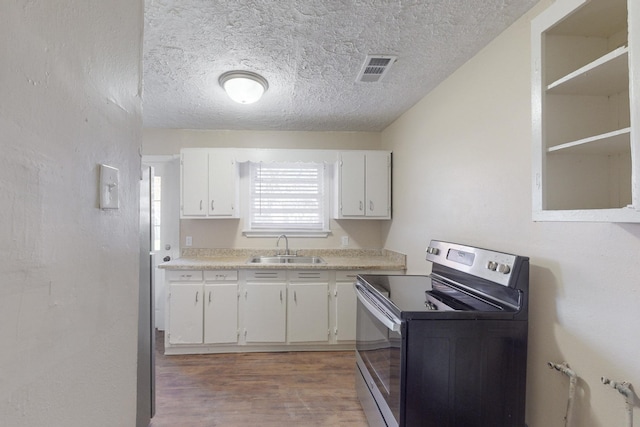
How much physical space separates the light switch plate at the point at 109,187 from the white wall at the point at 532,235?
1637 mm

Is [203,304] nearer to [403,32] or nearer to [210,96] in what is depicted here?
[210,96]

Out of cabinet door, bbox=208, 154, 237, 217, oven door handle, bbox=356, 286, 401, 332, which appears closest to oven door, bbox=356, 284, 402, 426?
oven door handle, bbox=356, 286, 401, 332

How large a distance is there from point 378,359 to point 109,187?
1516 mm

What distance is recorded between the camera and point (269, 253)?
3400mm

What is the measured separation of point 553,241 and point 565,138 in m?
0.43

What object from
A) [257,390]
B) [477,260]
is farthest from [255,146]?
[477,260]

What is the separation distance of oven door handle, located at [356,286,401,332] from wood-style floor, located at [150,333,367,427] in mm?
819

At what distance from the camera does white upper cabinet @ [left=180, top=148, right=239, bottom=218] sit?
306cm

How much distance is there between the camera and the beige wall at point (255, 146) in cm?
333

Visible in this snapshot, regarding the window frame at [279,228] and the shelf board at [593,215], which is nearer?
the shelf board at [593,215]

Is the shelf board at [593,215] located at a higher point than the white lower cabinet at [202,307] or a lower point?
higher

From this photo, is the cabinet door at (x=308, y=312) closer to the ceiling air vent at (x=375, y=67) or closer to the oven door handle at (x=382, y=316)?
the oven door handle at (x=382, y=316)

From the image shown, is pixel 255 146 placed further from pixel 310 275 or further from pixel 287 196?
pixel 310 275

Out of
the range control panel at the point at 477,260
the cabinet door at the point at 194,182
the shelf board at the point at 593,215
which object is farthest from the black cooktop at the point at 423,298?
the cabinet door at the point at 194,182
